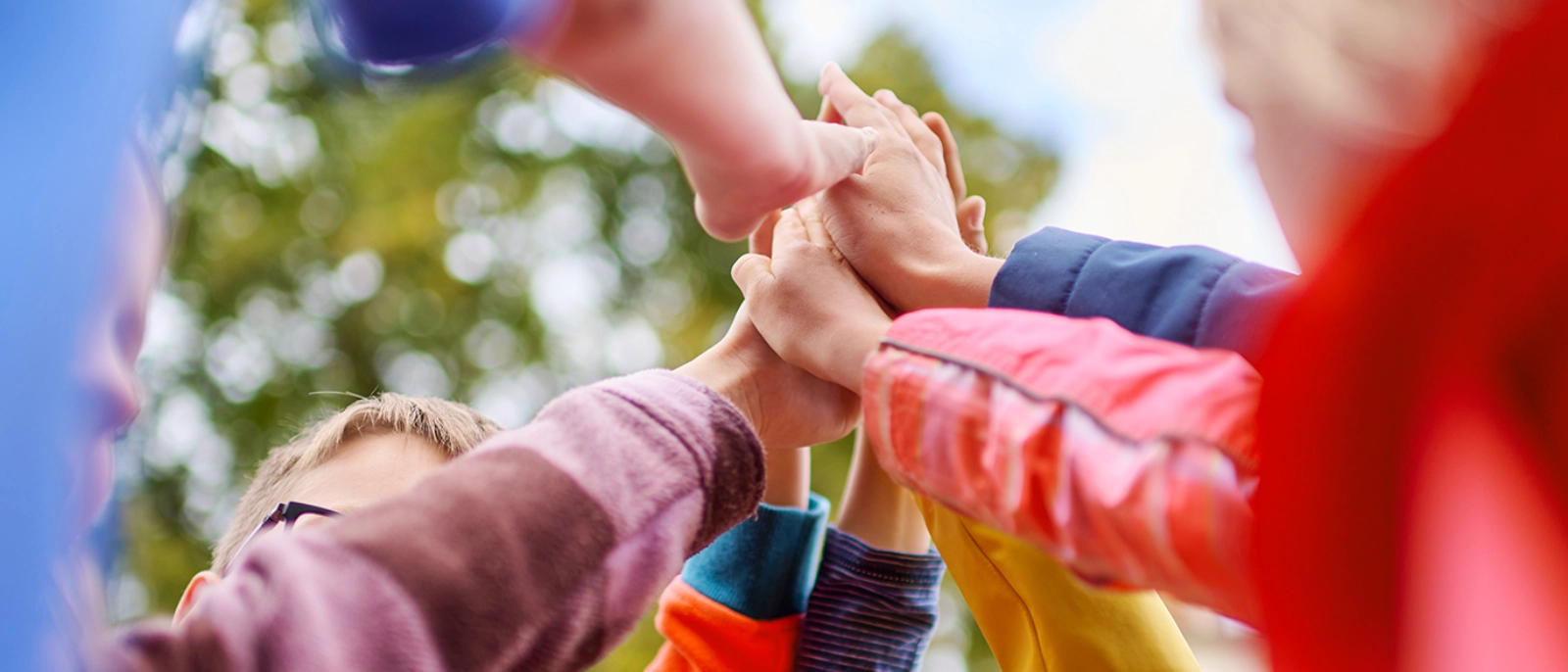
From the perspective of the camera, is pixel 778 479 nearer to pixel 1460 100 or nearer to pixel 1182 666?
pixel 1182 666

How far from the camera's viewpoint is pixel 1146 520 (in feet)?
1.70

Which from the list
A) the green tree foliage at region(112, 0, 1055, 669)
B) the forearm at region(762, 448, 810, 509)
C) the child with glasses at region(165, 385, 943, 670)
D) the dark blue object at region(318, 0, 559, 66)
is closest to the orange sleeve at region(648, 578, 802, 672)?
the child with glasses at region(165, 385, 943, 670)

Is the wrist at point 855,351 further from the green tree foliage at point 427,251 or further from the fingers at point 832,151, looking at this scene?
the green tree foliage at point 427,251

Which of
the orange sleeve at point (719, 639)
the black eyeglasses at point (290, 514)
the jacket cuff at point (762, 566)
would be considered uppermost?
the black eyeglasses at point (290, 514)

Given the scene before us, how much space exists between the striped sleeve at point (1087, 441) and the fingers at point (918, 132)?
516 millimetres

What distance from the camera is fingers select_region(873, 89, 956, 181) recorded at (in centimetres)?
116

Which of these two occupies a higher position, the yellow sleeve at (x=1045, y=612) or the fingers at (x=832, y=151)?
the fingers at (x=832, y=151)

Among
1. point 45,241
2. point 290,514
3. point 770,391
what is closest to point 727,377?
point 770,391

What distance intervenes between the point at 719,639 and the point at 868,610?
0.14m

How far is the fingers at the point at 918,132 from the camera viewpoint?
1.16 metres

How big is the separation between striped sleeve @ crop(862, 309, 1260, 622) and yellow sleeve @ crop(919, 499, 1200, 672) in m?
0.35

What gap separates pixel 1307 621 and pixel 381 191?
422 centimetres

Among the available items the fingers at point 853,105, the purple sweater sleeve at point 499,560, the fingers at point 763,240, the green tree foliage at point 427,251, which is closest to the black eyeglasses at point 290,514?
the purple sweater sleeve at point 499,560

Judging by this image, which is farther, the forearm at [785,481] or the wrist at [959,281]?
the forearm at [785,481]
